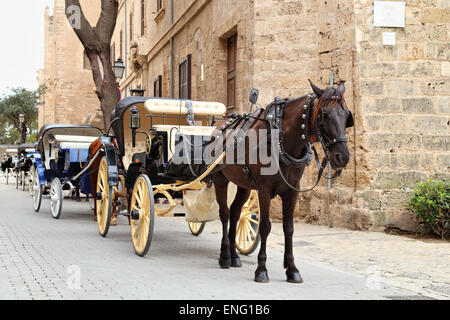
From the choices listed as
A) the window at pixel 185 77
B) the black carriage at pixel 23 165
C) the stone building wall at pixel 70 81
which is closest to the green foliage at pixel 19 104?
the stone building wall at pixel 70 81

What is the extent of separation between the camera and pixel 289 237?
5387 mm

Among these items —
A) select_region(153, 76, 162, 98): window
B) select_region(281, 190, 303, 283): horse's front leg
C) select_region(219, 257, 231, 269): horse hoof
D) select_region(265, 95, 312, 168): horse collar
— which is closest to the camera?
select_region(265, 95, 312, 168): horse collar

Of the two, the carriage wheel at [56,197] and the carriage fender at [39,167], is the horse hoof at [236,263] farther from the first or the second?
the carriage fender at [39,167]

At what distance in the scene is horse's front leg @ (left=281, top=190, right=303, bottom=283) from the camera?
528 cm

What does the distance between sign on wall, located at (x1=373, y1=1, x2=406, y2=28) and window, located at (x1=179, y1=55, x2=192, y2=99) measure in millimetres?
7813

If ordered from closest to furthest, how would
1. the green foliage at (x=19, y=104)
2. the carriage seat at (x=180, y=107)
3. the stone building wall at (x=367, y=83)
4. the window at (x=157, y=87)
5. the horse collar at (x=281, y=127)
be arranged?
the horse collar at (x=281, y=127), the carriage seat at (x=180, y=107), the stone building wall at (x=367, y=83), the window at (x=157, y=87), the green foliage at (x=19, y=104)

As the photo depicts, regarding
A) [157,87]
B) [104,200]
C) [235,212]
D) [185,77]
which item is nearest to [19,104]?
[157,87]

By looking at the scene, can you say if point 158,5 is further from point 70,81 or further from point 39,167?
point 70,81

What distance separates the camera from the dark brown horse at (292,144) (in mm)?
4879

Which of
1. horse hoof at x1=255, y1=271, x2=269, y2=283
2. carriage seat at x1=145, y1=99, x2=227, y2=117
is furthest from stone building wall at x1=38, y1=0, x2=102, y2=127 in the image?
horse hoof at x1=255, y1=271, x2=269, y2=283

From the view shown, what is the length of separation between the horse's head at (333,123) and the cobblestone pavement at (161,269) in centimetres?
120

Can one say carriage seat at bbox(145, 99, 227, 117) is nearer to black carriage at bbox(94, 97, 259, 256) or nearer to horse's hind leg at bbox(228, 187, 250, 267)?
black carriage at bbox(94, 97, 259, 256)

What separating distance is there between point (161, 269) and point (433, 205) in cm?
453
